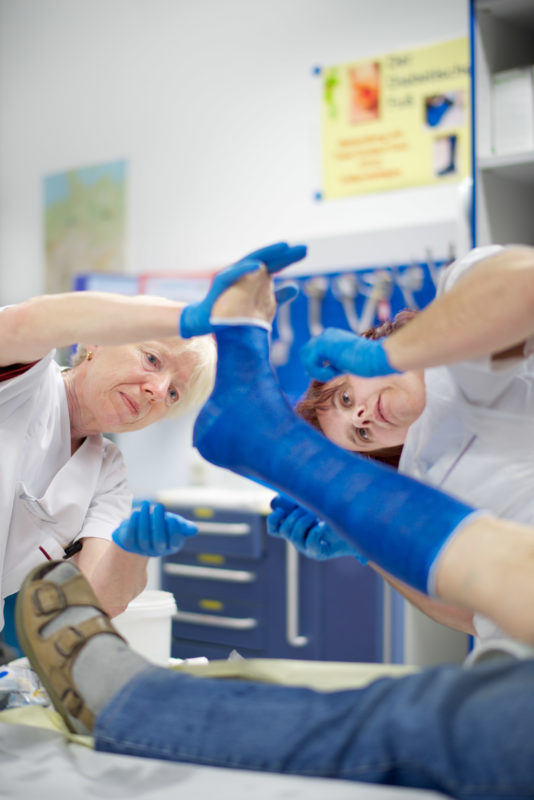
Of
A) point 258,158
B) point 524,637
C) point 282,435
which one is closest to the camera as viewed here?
point 524,637

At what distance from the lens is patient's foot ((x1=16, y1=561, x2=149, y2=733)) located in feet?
3.26

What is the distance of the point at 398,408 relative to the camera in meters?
Answer: 1.49

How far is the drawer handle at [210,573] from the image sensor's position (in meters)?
3.10

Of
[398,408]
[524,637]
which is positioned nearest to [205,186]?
[398,408]

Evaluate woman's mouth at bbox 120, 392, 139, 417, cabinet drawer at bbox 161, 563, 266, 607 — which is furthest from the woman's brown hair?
cabinet drawer at bbox 161, 563, 266, 607

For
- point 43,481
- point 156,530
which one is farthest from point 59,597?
point 43,481

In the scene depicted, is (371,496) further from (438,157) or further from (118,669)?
(438,157)

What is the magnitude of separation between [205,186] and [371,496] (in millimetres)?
3271

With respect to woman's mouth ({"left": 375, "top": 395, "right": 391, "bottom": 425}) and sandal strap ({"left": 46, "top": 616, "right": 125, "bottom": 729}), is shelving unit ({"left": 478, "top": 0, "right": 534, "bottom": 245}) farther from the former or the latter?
sandal strap ({"left": 46, "top": 616, "right": 125, "bottom": 729})

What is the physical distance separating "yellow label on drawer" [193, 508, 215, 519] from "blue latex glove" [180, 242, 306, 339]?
81.3 inches

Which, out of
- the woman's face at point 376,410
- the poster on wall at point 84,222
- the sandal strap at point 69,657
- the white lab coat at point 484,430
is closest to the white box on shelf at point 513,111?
the woman's face at point 376,410

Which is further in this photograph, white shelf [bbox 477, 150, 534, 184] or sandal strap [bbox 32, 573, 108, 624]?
white shelf [bbox 477, 150, 534, 184]

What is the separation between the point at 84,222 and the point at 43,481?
10.2ft

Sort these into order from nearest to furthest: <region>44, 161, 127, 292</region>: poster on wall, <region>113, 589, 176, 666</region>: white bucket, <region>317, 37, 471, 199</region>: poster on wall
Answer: <region>113, 589, 176, 666</region>: white bucket → <region>317, 37, 471, 199</region>: poster on wall → <region>44, 161, 127, 292</region>: poster on wall
